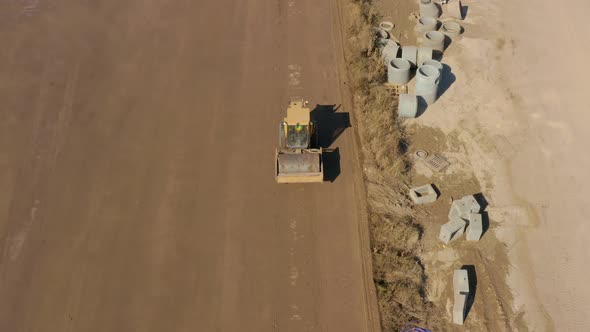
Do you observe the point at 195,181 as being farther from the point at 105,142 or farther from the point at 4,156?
the point at 4,156

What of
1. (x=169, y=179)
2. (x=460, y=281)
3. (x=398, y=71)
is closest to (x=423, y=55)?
(x=398, y=71)

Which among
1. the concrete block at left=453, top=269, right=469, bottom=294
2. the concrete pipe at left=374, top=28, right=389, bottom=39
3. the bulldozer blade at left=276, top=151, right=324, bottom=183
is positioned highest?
the concrete pipe at left=374, top=28, right=389, bottom=39

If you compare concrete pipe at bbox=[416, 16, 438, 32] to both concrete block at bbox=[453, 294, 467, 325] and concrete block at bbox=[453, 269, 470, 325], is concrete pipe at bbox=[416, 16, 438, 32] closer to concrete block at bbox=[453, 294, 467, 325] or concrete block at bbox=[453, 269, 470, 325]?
concrete block at bbox=[453, 269, 470, 325]

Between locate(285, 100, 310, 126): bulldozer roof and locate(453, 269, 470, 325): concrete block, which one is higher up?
locate(285, 100, 310, 126): bulldozer roof

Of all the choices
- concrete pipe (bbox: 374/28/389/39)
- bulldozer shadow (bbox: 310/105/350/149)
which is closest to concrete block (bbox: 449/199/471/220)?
bulldozer shadow (bbox: 310/105/350/149)

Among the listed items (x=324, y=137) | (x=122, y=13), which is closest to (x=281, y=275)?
(x=324, y=137)

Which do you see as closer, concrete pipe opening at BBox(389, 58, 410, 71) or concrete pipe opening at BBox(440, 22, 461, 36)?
concrete pipe opening at BBox(389, 58, 410, 71)

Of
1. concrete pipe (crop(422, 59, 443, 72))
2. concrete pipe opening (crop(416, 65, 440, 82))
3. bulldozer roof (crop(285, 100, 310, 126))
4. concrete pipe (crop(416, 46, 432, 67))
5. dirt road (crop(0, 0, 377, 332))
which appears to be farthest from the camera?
concrete pipe (crop(416, 46, 432, 67))

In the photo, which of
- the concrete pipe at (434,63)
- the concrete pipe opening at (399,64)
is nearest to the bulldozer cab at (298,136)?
the concrete pipe opening at (399,64)
